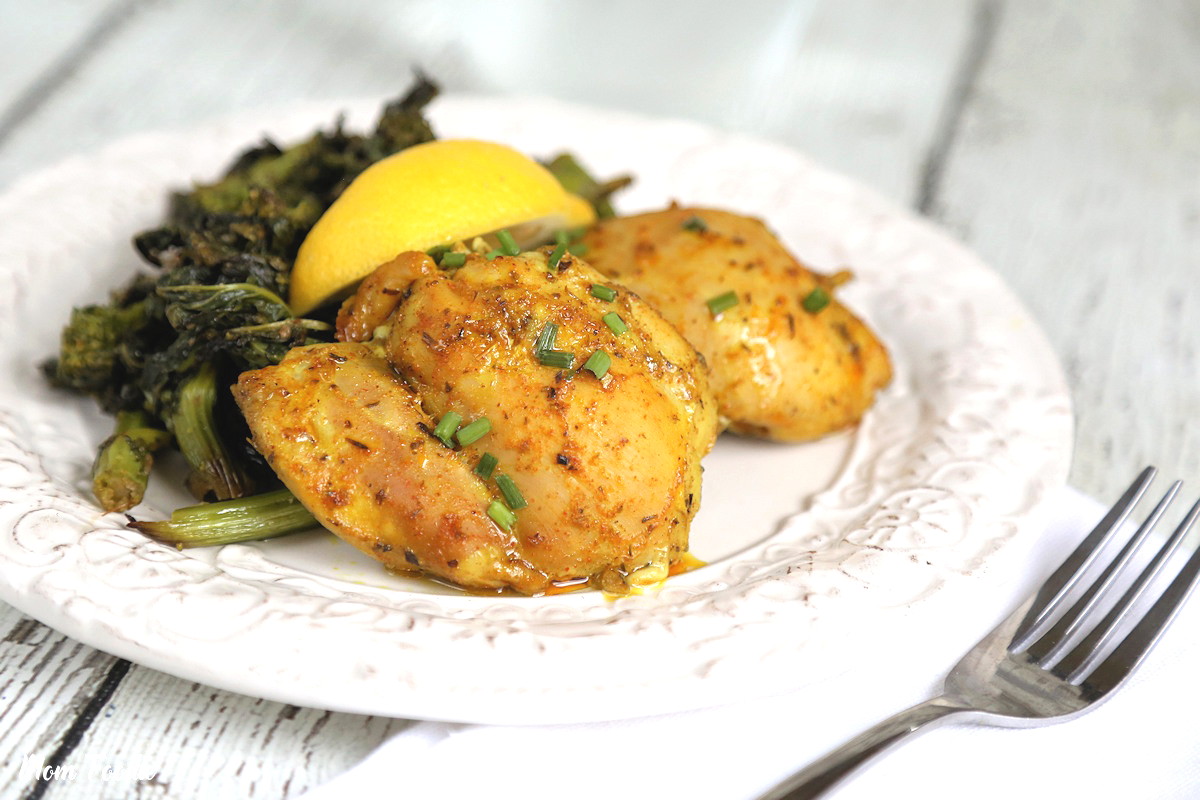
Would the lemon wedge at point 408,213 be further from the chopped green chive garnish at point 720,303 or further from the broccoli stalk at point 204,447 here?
the chopped green chive garnish at point 720,303

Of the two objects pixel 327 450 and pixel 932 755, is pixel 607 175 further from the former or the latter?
pixel 932 755

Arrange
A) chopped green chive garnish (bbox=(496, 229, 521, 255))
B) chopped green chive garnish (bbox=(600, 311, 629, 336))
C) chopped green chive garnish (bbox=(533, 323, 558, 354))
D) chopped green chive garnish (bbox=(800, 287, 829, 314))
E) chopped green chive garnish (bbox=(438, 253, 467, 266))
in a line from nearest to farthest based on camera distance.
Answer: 1. chopped green chive garnish (bbox=(533, 323, 558, 354))
2. chopped green chive garnish (bbox=(600, 311, 629, 336))
3. chopped green chive garnish (bbox=(438, 253, 467, 266))
4. chopped green chive garnish (bbox=(496, 229, 521, 255))
5. chopped green chive garnish (bbox=(800, 287, 829, 314))

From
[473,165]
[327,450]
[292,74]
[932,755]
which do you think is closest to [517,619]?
[327,450]

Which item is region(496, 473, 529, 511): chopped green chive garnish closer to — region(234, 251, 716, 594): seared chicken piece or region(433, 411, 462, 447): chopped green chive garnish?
region(234, 251, 716, 594): seared chicken piece

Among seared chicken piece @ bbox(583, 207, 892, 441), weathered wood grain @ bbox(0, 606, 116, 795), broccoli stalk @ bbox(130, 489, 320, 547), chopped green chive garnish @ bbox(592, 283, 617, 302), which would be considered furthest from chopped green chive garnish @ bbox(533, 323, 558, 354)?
weathered wood grain @ bbox(0, 606, 116, 795)

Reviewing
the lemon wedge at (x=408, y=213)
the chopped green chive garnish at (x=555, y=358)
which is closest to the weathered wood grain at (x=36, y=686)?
the lemon wedge at (x=408, y=213)

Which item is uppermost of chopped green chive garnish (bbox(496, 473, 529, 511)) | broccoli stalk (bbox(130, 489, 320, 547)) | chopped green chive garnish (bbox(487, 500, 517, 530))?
chopped green chive garnish (bbox(496, 473, 529, 511))
